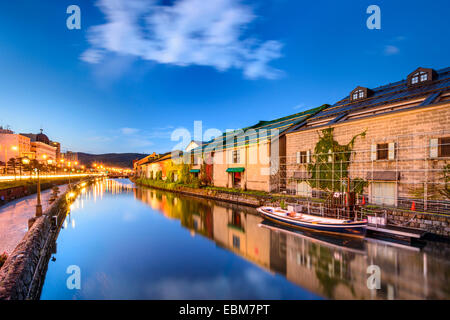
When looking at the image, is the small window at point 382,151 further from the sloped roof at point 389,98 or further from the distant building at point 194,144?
the distant building at point 194,144

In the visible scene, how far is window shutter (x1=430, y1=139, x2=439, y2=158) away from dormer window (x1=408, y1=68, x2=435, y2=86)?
7239mm

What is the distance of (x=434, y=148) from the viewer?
40.0 ft

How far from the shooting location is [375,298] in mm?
Result: 6227

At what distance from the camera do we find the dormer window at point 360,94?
19.9 metres

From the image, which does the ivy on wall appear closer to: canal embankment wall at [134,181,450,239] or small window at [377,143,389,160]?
small window at [377,143,389,160]

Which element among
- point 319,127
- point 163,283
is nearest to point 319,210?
point 319,127

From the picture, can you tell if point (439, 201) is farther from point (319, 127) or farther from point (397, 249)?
point (319, 127)

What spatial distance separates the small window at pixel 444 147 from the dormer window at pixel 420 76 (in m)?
7.27

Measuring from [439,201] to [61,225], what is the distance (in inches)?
961

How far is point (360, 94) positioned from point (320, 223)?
49.3 feet

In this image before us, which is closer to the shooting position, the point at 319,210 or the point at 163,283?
the point at 163,283

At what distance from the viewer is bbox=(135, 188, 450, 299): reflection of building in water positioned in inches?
266

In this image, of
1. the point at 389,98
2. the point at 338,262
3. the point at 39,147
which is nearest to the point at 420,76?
the point at 389,98

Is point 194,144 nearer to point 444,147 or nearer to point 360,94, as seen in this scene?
point 360,94
